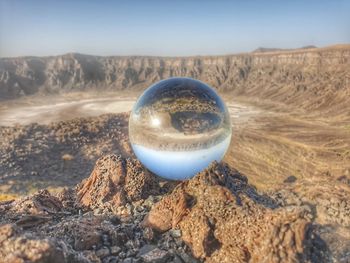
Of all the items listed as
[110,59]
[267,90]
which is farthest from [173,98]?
[110,59]

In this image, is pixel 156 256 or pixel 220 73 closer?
pixel 156 256

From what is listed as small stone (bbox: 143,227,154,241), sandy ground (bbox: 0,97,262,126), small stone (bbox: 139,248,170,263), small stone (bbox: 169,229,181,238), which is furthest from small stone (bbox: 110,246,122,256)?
sandy ground (bbox: 0,97,262,126)

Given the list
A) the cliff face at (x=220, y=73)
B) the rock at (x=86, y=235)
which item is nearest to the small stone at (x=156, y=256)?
the rock at (x=86, y=235)

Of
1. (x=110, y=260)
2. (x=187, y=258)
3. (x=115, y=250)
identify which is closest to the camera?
(x=110, y=260)

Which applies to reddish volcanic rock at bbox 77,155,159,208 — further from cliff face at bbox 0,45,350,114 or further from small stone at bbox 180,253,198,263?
cliff face at bbox 0,45,350,114

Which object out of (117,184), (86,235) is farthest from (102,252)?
(117,184)

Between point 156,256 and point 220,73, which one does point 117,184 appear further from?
point 220,73

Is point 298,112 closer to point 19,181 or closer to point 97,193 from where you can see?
point 19,181
